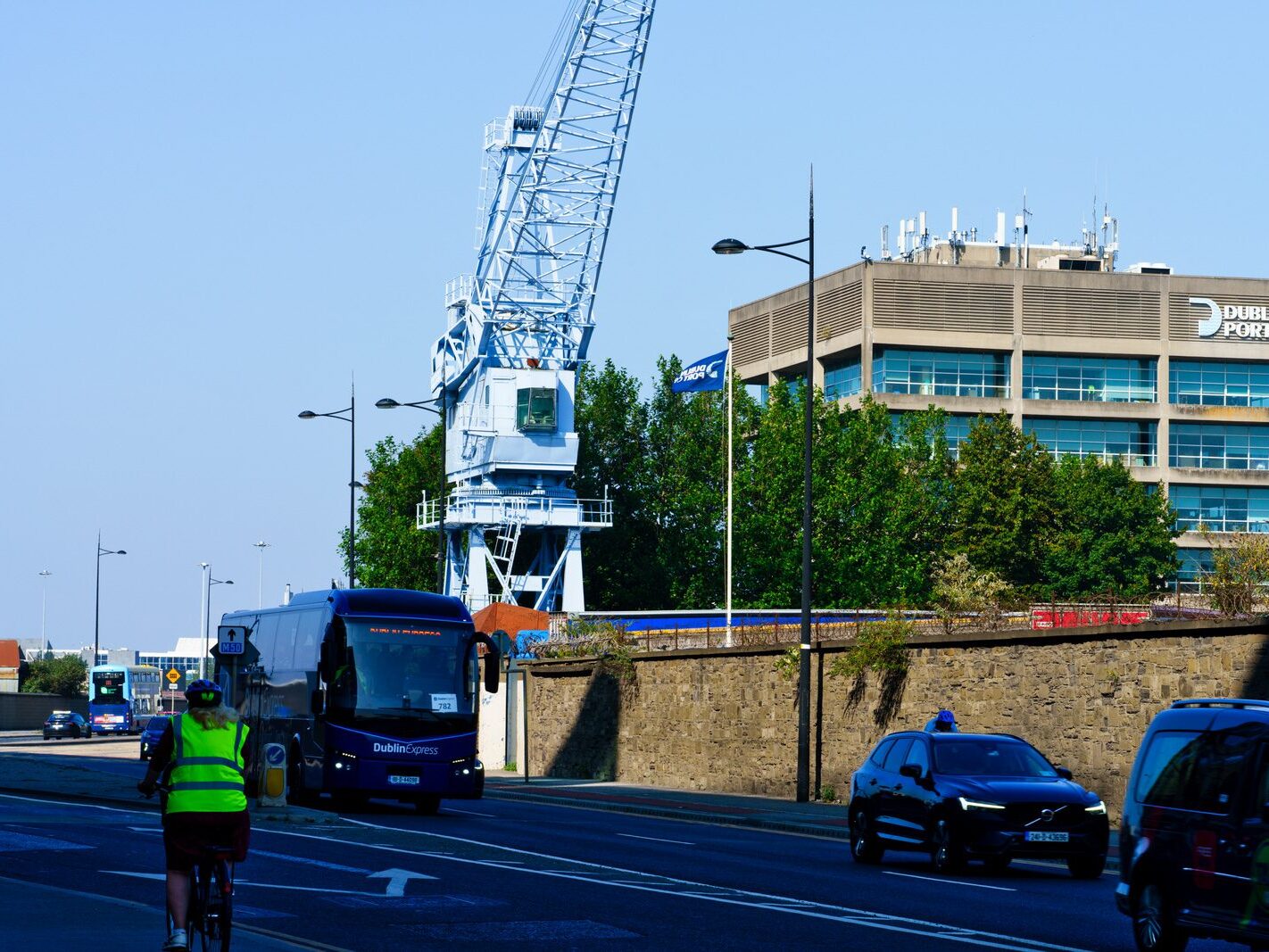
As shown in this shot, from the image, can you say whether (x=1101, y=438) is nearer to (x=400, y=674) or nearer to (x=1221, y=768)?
(x=400, y=674)

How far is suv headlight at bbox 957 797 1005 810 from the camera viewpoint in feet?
69.1

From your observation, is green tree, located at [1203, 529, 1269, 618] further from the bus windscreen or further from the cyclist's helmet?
the cyclist's helmet

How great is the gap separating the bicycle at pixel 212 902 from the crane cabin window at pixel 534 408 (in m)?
70.8

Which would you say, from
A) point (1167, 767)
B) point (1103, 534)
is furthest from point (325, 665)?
point (1103, 534)

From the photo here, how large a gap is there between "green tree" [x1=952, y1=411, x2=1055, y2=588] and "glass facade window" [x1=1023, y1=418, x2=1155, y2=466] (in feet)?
53.2

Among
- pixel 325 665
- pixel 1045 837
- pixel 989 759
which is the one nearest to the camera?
pixel 1045 837

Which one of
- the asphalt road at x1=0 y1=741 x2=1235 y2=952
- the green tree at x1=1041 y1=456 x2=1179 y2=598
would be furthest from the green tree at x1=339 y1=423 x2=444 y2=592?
the asphalt road at x1=0 y1=741 x2=1235 y2=952

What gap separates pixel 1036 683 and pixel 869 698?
565cm

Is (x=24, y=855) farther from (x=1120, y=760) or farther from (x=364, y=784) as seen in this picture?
(x=1120, y=760)

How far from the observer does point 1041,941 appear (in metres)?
14.1

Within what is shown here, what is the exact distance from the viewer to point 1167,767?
13367 mm

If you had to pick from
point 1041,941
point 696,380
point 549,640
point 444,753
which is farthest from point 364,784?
point 696,380

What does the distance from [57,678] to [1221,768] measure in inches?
6913

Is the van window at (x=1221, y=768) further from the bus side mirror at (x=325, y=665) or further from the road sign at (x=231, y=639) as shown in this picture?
the road sign at (x=231, y=639)
